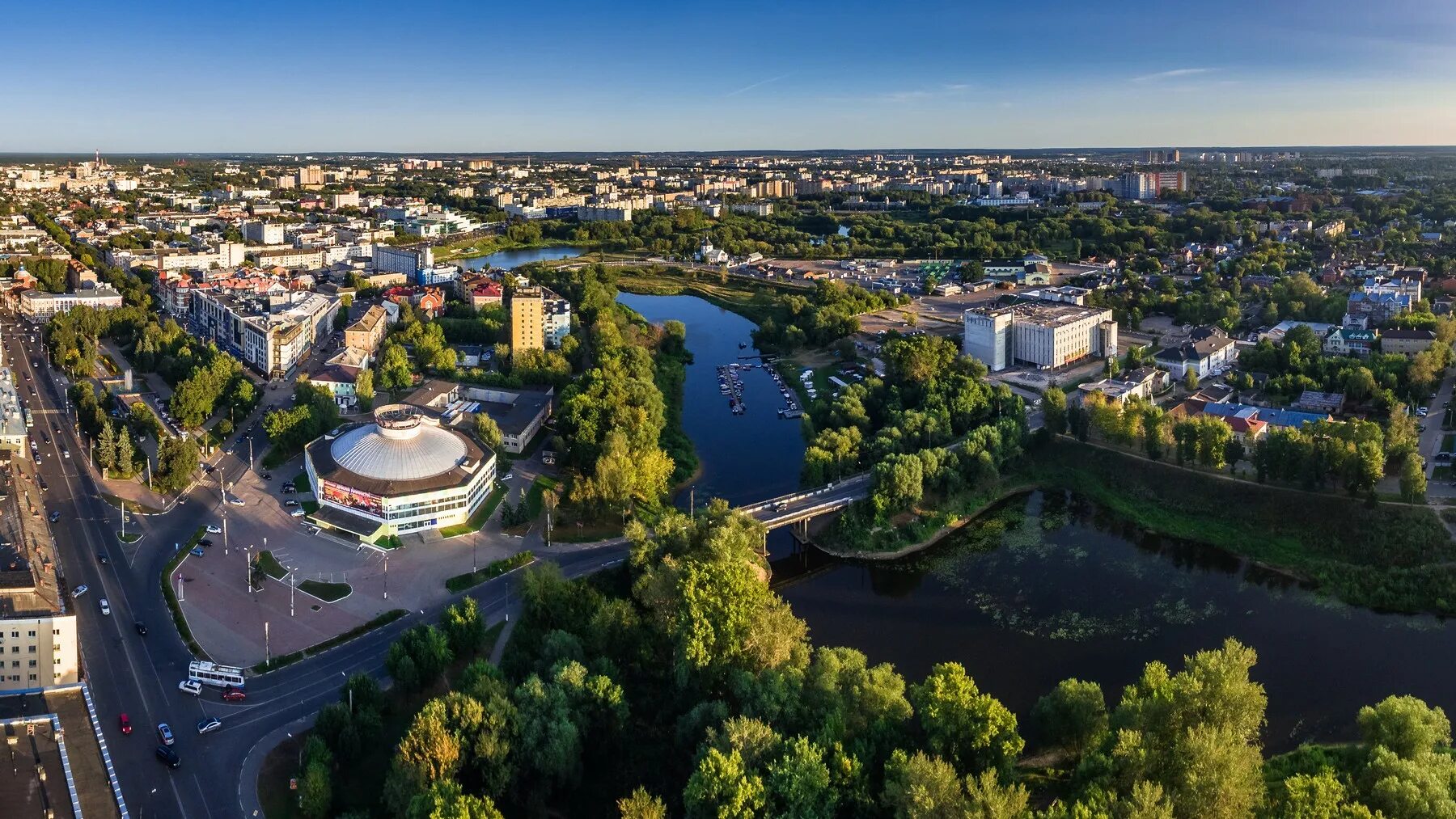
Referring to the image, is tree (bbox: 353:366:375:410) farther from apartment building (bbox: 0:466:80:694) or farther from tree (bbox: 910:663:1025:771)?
tree (bbox: 910:663:1025:771)

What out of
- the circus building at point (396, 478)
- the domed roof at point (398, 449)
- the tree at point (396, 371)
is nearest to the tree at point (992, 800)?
the circus building at point (396, 478)

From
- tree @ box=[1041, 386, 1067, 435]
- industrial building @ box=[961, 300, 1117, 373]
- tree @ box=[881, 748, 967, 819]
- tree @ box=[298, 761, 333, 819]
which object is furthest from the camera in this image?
industrial building @ box=[961, 300, 1117, 373]

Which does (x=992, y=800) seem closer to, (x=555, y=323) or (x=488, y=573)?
(x=488, y=573)

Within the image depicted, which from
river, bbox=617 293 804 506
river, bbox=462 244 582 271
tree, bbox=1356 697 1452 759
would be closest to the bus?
river, bbox=617 293 804 506

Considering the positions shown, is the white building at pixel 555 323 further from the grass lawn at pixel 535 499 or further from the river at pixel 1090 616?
the river at pixel 1090 616

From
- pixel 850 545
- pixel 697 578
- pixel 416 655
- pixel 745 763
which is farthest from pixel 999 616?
pixel 416 655

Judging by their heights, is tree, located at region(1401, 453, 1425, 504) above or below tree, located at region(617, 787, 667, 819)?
above

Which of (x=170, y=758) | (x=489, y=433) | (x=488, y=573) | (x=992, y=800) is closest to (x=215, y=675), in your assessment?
(x=170, y=758)
